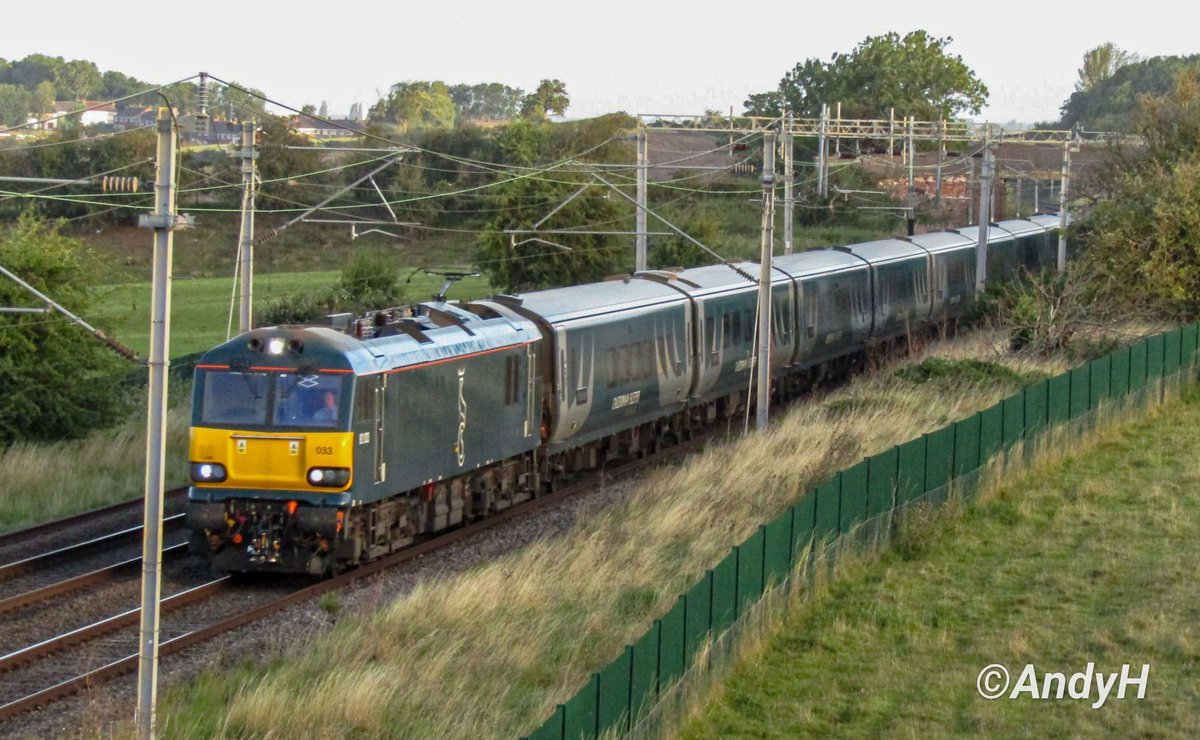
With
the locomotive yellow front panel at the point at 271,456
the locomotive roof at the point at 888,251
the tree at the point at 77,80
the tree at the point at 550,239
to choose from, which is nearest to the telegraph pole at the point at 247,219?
the locomotive yellow front panel at the point at 271,456

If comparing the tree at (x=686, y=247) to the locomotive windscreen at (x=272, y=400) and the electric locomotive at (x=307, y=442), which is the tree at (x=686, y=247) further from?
the locomotive windscreen at (x=272, y=400)

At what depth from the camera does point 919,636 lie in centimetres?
1574

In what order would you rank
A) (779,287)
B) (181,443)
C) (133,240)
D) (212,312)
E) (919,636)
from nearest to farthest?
(919,636)
(181,443)
(779,287)
(212,312)
(133,240)

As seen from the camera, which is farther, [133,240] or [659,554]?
[133,240]

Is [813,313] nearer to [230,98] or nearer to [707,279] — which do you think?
[707,279]

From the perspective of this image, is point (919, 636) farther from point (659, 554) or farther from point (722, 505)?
point (722, 505)

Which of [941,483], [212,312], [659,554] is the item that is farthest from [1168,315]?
[212,312]

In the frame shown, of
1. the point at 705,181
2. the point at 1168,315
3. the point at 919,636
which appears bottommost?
the point at 919,636

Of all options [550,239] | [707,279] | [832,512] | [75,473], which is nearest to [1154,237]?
[707,279]

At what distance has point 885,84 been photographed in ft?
333

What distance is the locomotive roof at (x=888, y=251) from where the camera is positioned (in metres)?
35.3

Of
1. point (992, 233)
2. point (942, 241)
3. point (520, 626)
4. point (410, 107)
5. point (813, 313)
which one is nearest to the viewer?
point (520, 626)

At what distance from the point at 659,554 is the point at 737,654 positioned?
3683 millimetres

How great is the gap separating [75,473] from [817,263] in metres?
16.0
